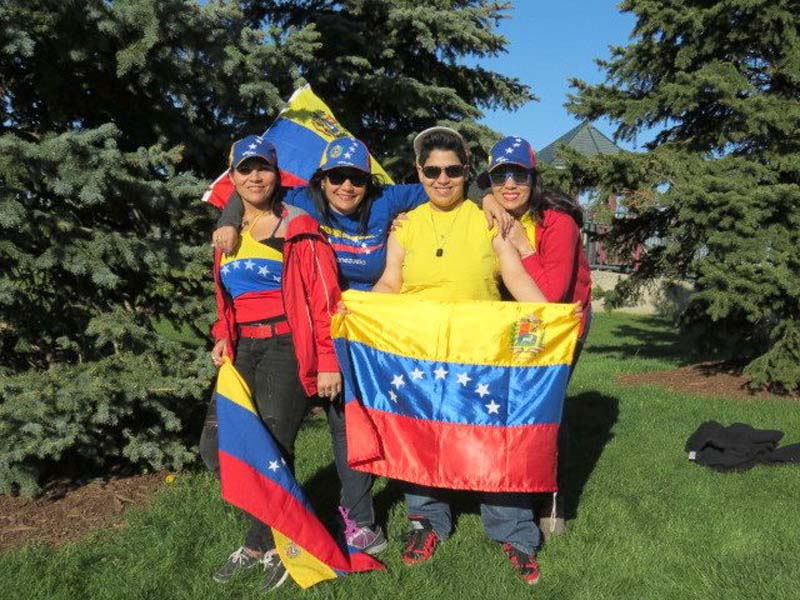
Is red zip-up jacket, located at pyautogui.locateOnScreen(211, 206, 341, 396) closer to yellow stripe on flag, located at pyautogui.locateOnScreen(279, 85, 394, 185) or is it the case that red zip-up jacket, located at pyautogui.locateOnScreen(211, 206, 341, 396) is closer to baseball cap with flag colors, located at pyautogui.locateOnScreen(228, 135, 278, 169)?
baseball cap with flag colors, located at pyautogui.locateOnScreen(228, 135, 278, 169)

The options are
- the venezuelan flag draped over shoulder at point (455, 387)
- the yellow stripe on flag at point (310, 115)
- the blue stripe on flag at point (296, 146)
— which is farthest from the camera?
the yellow stripe on flag at point (310, 115)

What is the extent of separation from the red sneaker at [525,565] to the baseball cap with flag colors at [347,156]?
2.09 m

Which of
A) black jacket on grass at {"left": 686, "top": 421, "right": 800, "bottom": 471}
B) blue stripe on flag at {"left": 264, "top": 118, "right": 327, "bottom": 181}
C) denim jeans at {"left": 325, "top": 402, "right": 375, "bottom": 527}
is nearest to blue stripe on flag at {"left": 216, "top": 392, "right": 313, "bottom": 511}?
denim jeans at {"left": 325, "top": 402, "right": 375, "bottom": 527}

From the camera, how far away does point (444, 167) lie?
3729 mm

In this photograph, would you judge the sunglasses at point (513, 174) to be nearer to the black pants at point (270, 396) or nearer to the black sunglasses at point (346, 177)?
the black sunglasses at point (346, 177)

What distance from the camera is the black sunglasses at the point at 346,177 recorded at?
3734 millimetres

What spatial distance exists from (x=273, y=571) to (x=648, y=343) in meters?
11.5

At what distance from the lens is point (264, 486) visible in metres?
3.73

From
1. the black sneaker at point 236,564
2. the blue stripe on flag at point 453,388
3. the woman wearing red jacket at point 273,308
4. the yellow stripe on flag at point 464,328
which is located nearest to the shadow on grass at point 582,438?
the blue stripe on flag at point 453,388

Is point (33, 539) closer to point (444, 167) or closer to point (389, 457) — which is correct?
point (389, 457)

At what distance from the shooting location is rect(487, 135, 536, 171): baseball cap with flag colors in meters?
3.71

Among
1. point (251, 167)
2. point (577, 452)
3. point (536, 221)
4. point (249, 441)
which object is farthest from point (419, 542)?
point (577, 452)

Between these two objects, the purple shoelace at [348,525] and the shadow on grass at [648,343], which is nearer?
the purple shoelace at [348,525]

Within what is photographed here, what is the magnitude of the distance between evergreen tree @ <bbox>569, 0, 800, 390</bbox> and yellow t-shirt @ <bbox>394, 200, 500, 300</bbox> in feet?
16.7
